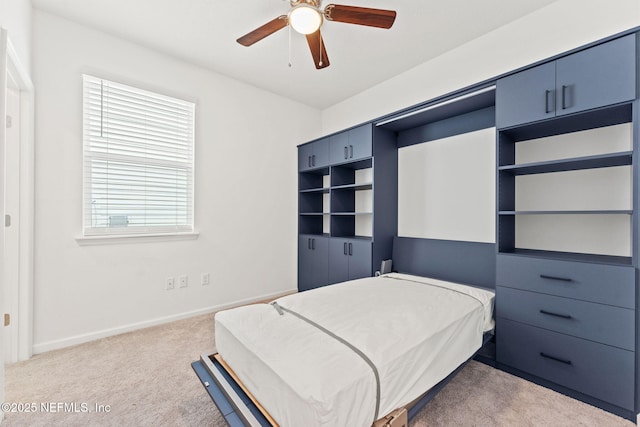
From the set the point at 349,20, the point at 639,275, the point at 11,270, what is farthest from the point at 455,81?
the point at 11,270

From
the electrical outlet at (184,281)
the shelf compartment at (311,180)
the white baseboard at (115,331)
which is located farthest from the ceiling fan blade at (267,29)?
the white baseboard at (115,331)

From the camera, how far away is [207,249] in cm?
322

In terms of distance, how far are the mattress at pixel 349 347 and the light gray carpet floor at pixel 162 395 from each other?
0.92 feet

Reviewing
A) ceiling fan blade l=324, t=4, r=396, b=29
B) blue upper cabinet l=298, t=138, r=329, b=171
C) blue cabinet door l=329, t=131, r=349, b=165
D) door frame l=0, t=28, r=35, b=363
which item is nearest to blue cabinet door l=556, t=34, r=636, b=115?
ceiling fan blade l=324, t=4, r=396, b=29

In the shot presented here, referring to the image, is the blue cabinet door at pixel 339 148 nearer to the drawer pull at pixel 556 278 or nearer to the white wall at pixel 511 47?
the white wall at pixel 511 47

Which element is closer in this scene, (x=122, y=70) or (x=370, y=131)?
(x=122, y=70)

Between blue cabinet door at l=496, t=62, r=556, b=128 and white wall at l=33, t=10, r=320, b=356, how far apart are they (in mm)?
2642

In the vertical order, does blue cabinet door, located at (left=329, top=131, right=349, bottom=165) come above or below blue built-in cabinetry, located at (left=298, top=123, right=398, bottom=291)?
above

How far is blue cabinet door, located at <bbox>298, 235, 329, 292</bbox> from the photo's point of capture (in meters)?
3.59

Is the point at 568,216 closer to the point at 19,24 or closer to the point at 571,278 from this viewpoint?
the point at 571,278

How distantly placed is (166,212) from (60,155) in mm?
964

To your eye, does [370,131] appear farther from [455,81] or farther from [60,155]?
[60,155]

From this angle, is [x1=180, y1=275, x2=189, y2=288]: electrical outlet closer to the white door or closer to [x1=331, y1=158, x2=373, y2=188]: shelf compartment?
the white door

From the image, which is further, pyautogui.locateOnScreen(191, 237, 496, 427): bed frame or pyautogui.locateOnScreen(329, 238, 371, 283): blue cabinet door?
pyautogui.locateOnScreen(329, 238, 371, 283): blue cabinet door
